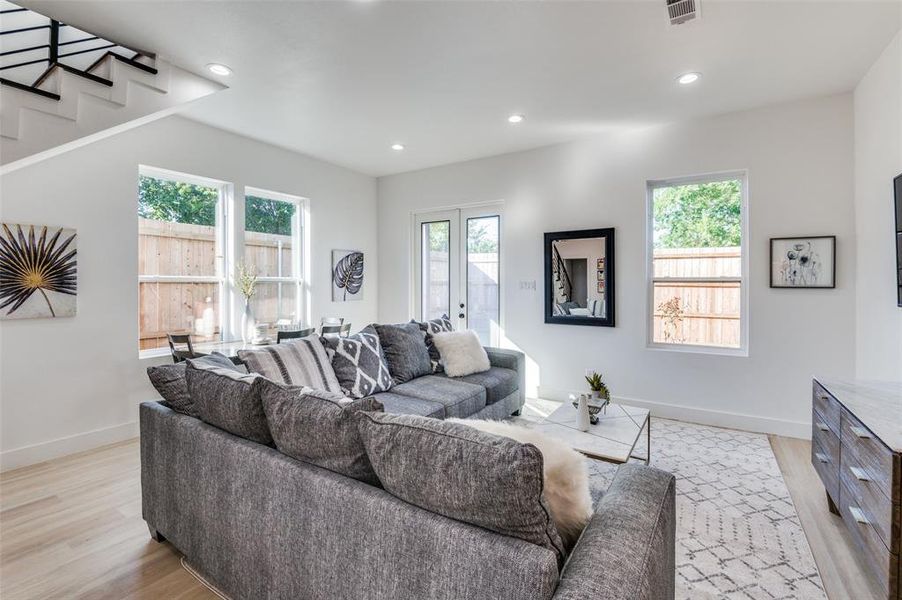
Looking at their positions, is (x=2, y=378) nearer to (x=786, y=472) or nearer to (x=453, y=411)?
(x=453, y=411)

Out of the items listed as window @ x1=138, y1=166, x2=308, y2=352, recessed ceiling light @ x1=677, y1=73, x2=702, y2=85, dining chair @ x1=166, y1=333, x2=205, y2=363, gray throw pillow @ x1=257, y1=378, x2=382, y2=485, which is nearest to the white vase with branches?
window @ x1=138, y1=166, x2=308, y2=352

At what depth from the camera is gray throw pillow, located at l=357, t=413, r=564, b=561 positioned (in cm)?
92

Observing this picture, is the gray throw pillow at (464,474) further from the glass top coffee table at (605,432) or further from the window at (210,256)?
the window at (210,256)

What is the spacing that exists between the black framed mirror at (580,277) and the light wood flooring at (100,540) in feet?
6.47

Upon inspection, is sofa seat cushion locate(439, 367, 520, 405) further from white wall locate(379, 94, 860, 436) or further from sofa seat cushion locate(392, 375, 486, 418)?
white wall locate(379, 94, 860, 436)

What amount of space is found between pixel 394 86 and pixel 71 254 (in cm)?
277

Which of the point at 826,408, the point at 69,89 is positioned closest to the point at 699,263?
the point at 826,408

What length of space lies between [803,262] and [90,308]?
19.1ft

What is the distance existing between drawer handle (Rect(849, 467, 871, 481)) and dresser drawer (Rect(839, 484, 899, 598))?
0.13 m

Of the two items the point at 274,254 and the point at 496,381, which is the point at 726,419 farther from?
the point at 274,254

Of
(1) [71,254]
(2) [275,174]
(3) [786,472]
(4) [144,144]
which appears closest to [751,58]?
(3) [786,472]

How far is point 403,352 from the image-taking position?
11.3 ft

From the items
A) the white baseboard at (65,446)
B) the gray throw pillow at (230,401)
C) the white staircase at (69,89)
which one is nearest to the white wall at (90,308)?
the white baseboard at (65,446)

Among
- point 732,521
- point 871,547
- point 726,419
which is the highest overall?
point 871,547
